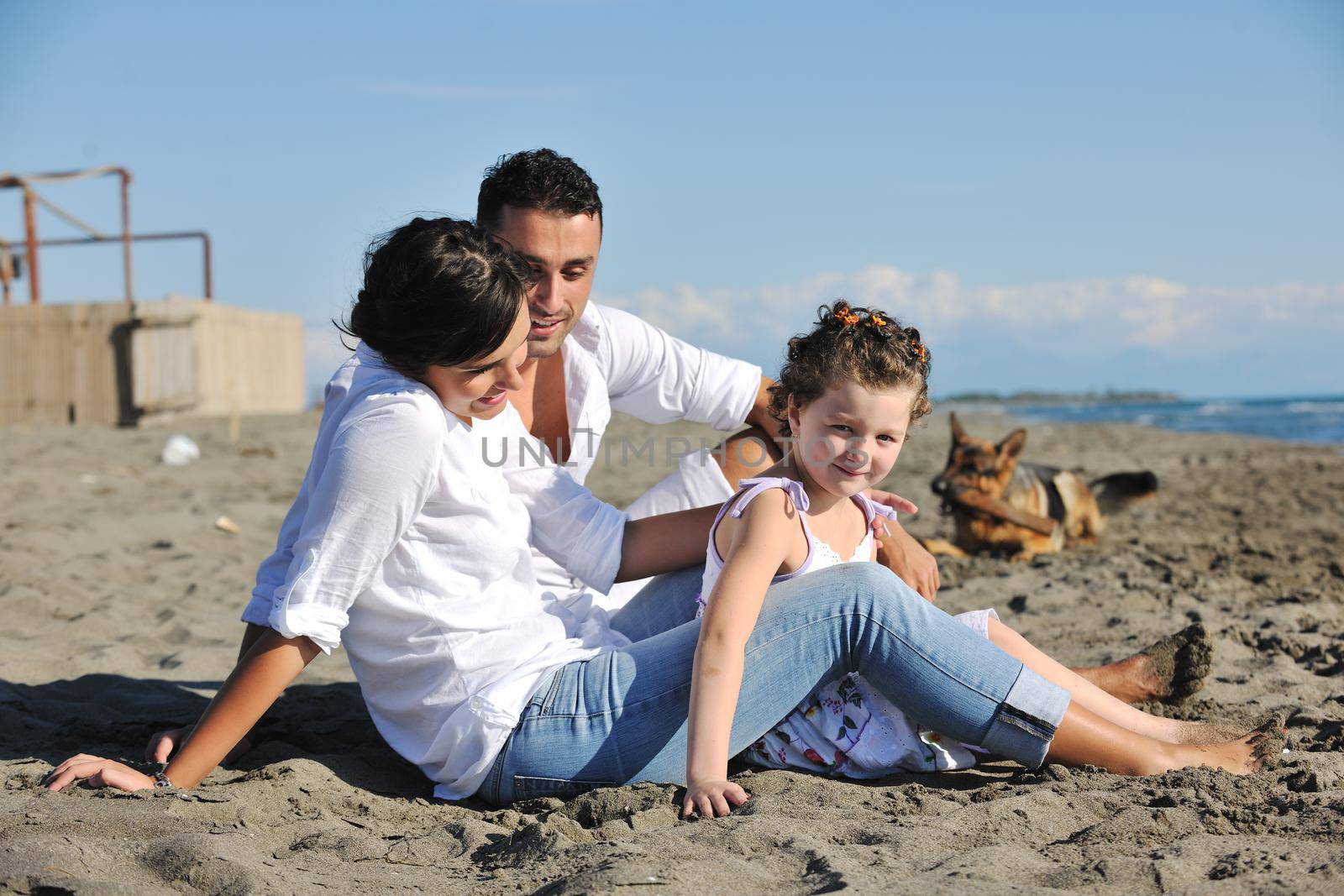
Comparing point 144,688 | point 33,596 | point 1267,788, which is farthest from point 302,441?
point 1267,788

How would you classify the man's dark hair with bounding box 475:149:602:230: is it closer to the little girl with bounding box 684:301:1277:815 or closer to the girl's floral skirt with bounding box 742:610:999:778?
the little girl with bounding box 684:301:1277:815

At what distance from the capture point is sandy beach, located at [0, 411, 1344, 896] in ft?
5.98

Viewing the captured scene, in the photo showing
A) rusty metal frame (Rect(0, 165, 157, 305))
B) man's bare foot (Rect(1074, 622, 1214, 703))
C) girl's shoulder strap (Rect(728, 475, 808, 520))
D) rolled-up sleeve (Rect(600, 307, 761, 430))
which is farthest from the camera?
rusty metal frame (Rect(0, 165, 157, 305))

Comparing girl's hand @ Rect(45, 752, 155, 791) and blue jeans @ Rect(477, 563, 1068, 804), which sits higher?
blue jeans @ Rect(477, 563, 1068, 804)

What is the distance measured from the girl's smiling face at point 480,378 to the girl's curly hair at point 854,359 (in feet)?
Result: 2.31

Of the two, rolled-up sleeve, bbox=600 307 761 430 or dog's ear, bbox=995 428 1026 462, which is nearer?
rolled-up sleeve, bbox=600 307 761 430

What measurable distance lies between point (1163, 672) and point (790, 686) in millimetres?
1261

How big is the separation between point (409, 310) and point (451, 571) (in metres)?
0.56

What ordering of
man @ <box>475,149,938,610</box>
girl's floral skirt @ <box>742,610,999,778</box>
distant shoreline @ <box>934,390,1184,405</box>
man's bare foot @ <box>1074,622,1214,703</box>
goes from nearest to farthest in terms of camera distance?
1. girl's floral skirt @ <box>742,610,999,778</box>
2. man's bare foot @ <box>1074,622,1214,703</box>
3. man @ <box>475,149,938,610</box>
4. distant shoreline @ <box>934,390,1184,405</box>

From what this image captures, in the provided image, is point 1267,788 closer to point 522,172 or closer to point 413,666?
point 413,666

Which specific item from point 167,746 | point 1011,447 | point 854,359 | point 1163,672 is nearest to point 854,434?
A: point 854,359

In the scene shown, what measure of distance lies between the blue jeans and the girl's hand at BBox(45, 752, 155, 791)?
2.43 feet

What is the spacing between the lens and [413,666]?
224 cm

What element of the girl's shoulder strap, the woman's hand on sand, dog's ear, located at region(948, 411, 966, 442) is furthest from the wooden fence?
the girl's shoulder strap
